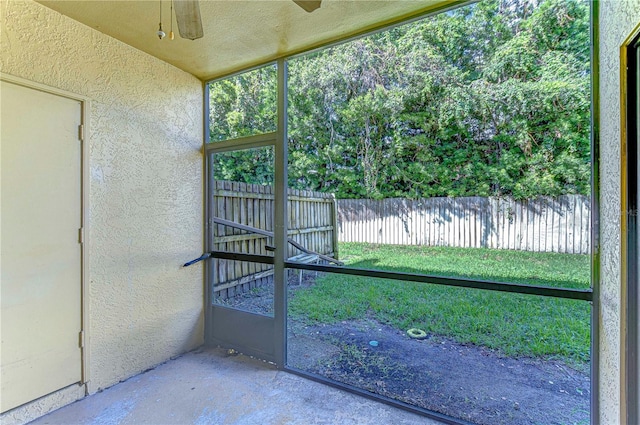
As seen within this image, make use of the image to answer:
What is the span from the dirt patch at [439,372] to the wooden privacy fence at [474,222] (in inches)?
25.5

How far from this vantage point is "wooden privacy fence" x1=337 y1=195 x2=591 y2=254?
1.64 meters

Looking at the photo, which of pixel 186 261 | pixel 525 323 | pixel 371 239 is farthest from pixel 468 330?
pixel 186 261

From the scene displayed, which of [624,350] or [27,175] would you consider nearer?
[624,350]

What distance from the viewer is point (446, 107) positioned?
215 centimetres

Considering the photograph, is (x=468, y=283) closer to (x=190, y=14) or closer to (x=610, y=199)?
(x=610, y=199)

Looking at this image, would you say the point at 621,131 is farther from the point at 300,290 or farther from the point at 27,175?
the point at 27,175

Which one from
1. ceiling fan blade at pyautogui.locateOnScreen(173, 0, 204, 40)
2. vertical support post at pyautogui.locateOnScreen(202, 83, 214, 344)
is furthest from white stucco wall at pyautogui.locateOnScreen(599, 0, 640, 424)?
vertical support post at pyautogui.locateOnScreen(202, 83, 214, 344)

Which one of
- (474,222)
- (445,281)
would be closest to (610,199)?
(474,222)

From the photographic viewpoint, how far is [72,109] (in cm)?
195

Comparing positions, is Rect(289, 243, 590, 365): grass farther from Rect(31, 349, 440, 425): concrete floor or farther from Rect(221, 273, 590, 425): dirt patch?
Rect(31, 349, 440, 425): concrete floor

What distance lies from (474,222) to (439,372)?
3.52 ft

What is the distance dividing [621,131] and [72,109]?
2.97 meters

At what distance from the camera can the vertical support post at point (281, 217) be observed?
2.42 meters

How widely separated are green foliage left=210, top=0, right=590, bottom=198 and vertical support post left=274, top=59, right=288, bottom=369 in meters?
0.08
